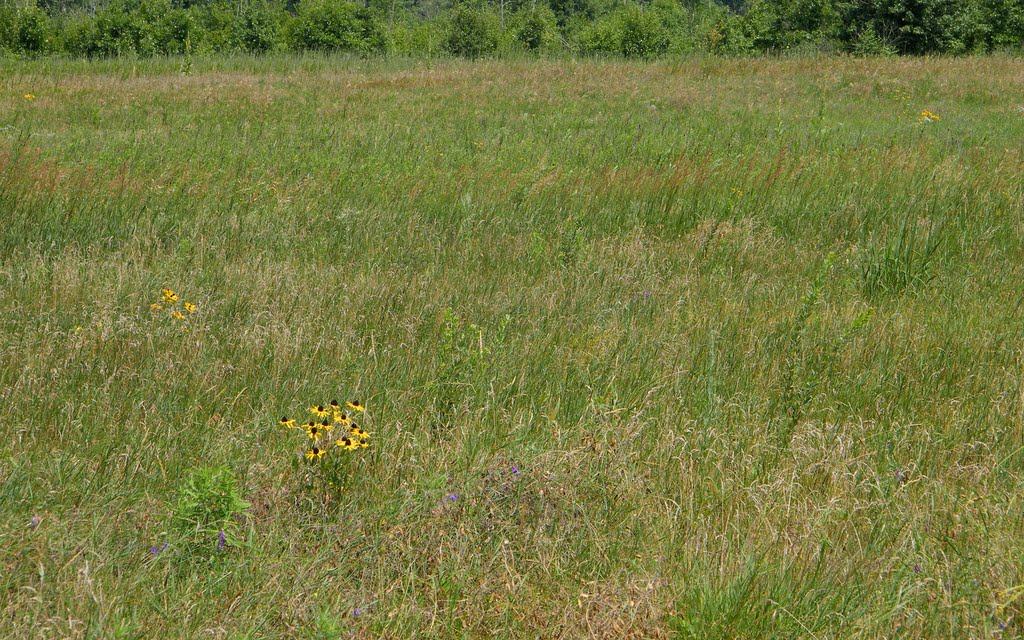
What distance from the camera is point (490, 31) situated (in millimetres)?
42125

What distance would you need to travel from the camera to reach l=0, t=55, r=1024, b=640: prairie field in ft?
7.88

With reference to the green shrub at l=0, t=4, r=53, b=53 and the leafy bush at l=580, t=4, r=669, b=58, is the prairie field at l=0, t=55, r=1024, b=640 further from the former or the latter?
the green shrub at l=0, t=4, r=53, b=53

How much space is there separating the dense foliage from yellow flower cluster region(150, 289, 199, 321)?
986 inches

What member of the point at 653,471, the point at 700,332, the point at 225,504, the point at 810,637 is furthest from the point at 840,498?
the point at 225,504

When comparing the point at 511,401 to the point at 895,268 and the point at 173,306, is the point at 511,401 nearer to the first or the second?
the point at 173,306

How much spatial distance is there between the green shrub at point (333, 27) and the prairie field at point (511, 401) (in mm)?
32122

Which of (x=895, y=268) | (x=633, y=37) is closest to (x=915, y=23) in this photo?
(x=633, y=37)

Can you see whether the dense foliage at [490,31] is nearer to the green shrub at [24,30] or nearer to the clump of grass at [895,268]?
the green shrub at [24,30]

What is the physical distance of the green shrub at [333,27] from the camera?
3872cm

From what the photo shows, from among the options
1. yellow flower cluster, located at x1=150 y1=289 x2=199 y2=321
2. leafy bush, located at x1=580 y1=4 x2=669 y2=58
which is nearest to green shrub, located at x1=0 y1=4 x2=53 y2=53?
leafy bush, located at x1=580 y1=4 x2=669 y2=58

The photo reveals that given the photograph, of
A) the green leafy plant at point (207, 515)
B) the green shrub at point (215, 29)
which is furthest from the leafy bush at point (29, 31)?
the green leafy plant at point (207, 515)

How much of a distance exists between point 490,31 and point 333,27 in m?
7.36

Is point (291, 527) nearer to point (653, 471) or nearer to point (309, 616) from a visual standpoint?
point (309, 616)

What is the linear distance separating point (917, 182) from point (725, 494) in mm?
5919
